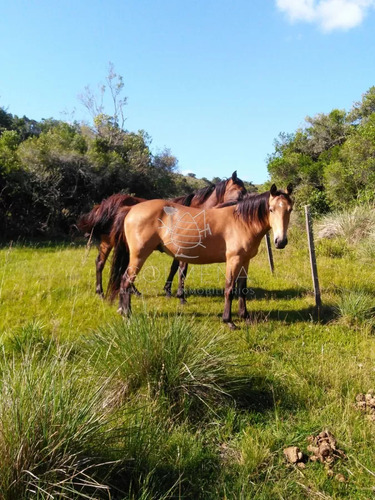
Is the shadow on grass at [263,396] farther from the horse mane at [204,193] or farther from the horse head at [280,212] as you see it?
the horse mane at [204,193]

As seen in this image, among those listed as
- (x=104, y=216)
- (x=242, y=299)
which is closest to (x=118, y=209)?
(x=104, y=216)

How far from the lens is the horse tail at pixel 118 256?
15.3 feet

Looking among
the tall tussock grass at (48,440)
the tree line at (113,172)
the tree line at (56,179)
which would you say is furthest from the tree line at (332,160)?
the tall tussock grass at (48,440)

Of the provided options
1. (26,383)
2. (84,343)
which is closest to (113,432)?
(26,383)

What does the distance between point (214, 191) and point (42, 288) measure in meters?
3.36

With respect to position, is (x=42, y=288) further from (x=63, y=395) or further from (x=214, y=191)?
(x=63, y=395)

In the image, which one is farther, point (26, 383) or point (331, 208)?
point (331, 208)

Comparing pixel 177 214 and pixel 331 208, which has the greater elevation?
pixel 331 208

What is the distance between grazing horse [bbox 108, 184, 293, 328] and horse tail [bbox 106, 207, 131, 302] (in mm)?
82

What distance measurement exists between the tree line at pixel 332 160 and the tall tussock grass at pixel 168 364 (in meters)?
9.85

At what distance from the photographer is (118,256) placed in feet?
15.7

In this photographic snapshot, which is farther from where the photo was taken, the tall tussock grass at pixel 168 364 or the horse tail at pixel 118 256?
the horse tail at pixel 118 256

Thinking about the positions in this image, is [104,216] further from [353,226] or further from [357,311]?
[353,226]

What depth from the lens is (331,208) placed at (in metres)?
12.9
